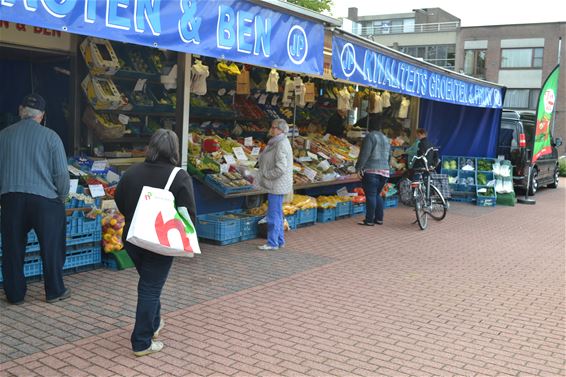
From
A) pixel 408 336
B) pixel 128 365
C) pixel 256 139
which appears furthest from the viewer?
pixel 256 139

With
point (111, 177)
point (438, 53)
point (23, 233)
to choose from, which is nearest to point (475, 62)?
point (438, 53)

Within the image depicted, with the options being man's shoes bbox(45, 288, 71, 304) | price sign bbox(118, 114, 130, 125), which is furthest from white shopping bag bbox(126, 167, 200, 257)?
price sign bbox(118, 114, 130, 125)

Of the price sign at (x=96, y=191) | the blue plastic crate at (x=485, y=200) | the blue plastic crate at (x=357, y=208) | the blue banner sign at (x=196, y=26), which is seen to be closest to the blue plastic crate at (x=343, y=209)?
the blue plastic crate at (x=357, y=208)

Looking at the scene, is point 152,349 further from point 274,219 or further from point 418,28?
point 418,28

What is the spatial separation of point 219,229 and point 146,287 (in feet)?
12.5

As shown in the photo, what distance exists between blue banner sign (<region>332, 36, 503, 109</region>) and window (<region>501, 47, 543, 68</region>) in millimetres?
33607

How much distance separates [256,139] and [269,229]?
137 inches

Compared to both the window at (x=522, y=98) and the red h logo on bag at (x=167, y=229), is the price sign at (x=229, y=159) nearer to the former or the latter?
the red h logo on bag at (x=167, y=229)

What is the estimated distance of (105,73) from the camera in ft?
26.0

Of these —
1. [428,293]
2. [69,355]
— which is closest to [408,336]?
[428,293]

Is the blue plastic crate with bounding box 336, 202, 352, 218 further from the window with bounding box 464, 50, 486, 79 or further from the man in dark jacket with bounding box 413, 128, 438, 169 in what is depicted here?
the window with bounding box 464, 50, 486, 79

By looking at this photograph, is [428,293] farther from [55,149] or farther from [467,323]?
[55,149]

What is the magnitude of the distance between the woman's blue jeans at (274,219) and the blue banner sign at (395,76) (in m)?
1.85

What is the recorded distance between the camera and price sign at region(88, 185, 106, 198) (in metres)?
6.67
